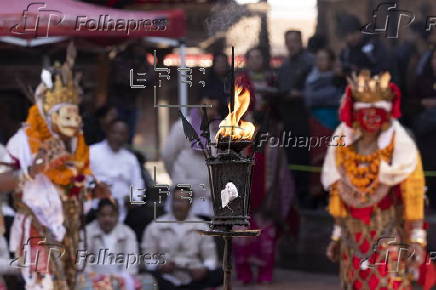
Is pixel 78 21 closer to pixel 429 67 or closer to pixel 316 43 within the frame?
pixel 316 43

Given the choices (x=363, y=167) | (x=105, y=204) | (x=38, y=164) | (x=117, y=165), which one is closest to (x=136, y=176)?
(x=117, y=165)

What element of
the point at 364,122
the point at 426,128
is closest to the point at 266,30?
the point at 364,122

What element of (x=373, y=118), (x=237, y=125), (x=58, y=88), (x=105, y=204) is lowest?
(x=105, y=204)

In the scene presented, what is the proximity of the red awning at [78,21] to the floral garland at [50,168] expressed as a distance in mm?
1601

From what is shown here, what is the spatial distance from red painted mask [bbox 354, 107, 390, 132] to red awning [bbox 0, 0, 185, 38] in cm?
309

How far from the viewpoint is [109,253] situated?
12492mm

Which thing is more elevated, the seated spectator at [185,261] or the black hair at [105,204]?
the black hair at [105,204]

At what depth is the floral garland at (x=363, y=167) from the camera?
435 inches

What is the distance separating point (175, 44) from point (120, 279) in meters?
2.59

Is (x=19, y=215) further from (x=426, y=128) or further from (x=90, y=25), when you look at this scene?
(x=426, y=128)

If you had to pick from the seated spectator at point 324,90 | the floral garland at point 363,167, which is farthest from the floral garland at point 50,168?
the seated spectator at point 324,90

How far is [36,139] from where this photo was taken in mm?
11977

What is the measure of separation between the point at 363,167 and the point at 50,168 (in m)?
2.51

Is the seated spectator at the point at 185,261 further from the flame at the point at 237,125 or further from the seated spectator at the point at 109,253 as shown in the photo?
the flame at the point at 237,125
